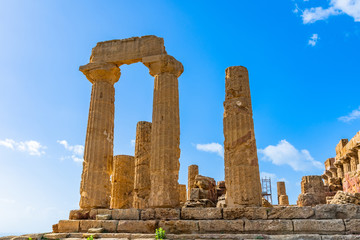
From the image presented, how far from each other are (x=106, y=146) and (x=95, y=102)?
86.7 inches

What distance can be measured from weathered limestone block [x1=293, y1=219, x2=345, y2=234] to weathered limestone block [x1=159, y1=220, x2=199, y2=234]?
323cm

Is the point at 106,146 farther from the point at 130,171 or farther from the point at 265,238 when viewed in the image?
the point at 265,238

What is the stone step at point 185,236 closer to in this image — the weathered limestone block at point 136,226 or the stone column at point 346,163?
the weathered limestone block at point 136,226

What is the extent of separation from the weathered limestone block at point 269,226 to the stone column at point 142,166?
813cm

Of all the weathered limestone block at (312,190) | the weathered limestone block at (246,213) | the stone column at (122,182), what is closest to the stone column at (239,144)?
the weathered limestone block at (246,213)

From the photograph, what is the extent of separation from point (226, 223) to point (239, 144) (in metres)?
3.11

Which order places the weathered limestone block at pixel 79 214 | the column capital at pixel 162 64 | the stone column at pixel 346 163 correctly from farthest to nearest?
the stone column at pixel 346 163 → the column capital at pixel 162 64 → the weathered limestone block at pixel 79 214

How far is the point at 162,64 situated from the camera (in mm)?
14914

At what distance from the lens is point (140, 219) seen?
12367 mm

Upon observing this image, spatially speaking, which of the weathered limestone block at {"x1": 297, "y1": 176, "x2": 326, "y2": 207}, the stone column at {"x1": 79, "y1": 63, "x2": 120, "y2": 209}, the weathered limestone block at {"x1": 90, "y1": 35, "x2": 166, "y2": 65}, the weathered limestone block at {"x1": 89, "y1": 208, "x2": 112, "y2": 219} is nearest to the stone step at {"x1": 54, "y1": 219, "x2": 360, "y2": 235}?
the weathered limestone block at {"x1": 89, "y1": 208, "x2": 112, "y2": 219}

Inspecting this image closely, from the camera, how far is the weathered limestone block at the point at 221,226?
1062 centimetres

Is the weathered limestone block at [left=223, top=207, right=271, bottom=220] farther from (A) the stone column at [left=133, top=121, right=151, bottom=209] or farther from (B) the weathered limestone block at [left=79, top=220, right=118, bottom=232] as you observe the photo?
(A) the stone column at [left=133, top=121, right=151, bottom=209]

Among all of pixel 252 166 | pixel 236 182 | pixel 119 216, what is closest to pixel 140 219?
pixel 119 216

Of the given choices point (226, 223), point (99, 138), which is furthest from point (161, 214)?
point (99, 138)
